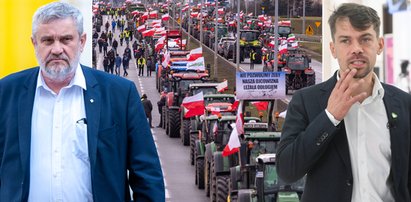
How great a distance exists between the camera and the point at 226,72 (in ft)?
220

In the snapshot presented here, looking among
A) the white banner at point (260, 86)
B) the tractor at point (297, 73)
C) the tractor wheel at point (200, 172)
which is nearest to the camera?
the tractor wheel at point (200, 172)

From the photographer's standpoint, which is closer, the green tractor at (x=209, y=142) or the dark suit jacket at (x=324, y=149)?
the dark suit jacket at (x=324, y=149)

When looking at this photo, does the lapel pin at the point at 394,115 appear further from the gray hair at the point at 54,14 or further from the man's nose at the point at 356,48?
the gray hair at the point at 54,14

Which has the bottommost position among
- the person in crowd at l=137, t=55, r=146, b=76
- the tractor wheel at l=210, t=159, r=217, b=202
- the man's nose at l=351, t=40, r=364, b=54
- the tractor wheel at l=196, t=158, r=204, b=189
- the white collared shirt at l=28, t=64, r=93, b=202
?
the person in crowd at l=137, t=55, r=146, b=76

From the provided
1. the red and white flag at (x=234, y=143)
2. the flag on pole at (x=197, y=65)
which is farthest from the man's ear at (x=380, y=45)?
the flag on pole at (x=197, y=65)

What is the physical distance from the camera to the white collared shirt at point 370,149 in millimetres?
5266

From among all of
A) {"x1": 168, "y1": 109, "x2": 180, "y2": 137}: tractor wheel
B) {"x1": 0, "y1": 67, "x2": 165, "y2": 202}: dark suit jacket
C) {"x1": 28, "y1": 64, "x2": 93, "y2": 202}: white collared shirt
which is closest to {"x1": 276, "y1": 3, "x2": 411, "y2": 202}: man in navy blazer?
{"x1": 0, "y1": 67, "x2": 165, "y2": 202}: dark suit jacket

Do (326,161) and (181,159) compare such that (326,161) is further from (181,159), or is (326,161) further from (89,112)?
(181,159)

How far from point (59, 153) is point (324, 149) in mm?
1063

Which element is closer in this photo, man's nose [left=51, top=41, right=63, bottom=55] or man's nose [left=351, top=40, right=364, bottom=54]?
man's nose [left=351, top=40, right=364, bottom=54]

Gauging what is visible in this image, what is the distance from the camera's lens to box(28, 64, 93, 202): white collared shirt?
534 centimetres

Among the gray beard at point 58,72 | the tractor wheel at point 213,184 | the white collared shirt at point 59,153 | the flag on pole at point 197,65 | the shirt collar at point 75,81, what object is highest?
the gray beard at point 58,72

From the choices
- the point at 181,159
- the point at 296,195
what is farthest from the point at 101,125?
the point at 181,159

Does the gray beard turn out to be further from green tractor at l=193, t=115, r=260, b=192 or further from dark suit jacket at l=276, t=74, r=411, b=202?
green tractor at l=193, t=115, r=260, b=192
